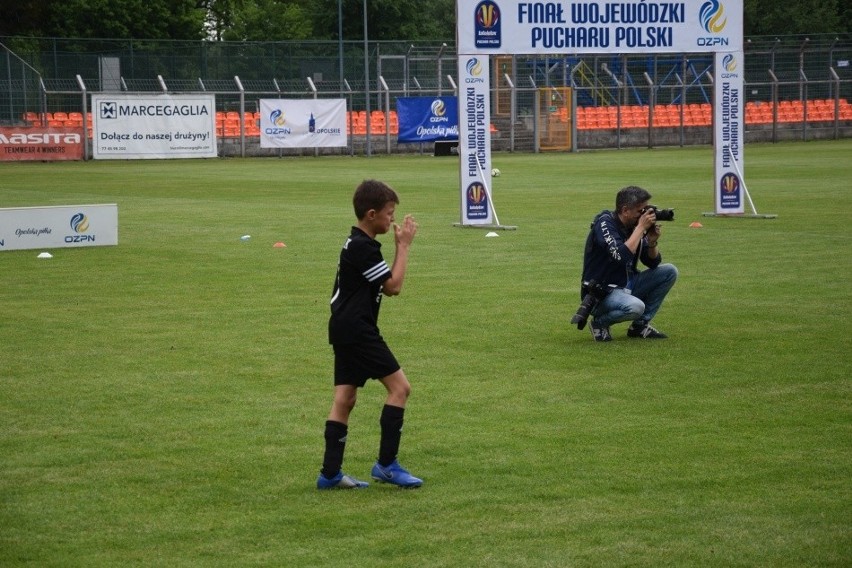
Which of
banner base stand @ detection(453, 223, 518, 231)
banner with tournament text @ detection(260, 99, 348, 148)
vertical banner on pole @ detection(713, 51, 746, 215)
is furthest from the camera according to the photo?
banner with tournament text @ detection(260, 99, 348, 148)

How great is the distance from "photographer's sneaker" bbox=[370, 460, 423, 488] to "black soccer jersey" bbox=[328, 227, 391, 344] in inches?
27.1

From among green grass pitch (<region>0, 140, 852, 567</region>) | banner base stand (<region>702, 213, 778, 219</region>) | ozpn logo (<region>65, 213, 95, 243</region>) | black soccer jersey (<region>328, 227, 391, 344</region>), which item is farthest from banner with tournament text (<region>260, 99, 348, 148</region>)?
black soccer jersey (<region>328, 227, 391, 344</region>)

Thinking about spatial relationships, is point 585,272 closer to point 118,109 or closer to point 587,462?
point 587,462

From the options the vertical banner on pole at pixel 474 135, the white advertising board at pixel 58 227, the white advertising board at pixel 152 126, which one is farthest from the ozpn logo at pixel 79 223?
the white advertising board at pixel 152 126

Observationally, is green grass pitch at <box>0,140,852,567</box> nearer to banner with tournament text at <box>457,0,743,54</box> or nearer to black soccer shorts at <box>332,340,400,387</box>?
black soccer shorts at <box>332,340,400,387</box>

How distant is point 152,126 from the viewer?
45969 millimetres

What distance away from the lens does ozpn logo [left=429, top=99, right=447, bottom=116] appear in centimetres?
5059

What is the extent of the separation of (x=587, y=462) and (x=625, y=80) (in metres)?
48.9

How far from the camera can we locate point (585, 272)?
35.8ft

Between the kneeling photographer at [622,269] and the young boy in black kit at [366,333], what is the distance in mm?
4118

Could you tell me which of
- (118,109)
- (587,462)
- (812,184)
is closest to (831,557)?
(587,462)

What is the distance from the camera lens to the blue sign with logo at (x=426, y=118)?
1989 inches

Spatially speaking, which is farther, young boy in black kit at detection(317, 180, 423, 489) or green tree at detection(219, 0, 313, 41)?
green tree at detection(219, 0, 313, 41)

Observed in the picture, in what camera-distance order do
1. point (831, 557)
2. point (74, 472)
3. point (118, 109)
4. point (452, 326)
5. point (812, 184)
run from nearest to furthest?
1. point (831, 557)
2. point (74, 472)
3. point (452, 326)
4. point (812, 184)
5. point (118, 109)
